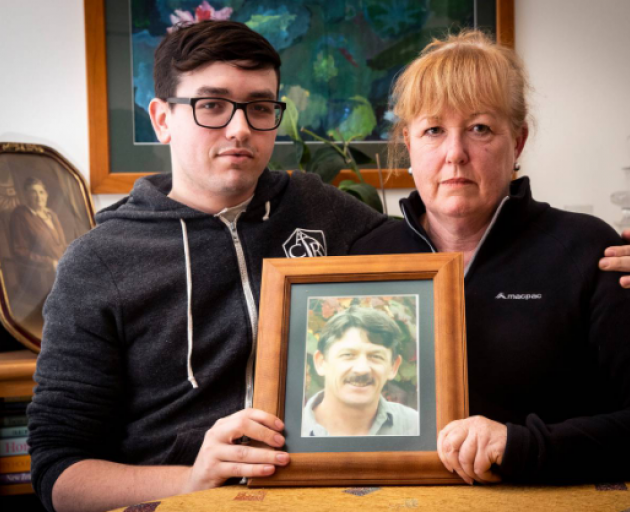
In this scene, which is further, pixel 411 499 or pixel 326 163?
pixel 326 163

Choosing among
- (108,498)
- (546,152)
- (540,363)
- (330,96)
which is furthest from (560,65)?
(108,498)

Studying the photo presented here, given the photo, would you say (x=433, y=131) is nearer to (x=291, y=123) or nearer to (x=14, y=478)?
(x=291, y=123)

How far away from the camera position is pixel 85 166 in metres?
2.44

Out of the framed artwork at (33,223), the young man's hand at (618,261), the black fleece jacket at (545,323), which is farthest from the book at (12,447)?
the young man's hand at (618,261)

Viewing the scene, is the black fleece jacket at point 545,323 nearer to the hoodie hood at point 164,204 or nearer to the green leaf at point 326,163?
the hoodie hood at point 164,204

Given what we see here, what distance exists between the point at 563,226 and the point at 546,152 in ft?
4.39

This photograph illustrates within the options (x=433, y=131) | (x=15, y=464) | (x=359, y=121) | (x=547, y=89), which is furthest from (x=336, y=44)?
(x=15, y=464)

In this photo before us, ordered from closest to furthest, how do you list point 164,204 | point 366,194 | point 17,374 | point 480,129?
point 480,129 < point 164,204 < point 17,374 < point 366,194

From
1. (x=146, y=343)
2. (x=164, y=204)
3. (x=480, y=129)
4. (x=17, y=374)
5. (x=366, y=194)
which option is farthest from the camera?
(x=366, y=194)

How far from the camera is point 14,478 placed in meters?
2.06

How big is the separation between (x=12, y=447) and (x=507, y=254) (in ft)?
5.33

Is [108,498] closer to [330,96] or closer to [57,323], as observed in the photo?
[57,323]

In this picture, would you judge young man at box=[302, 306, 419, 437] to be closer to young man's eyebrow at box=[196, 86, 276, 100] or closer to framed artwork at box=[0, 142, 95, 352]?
young man's eyebrow at box=[196, 86, 276, 100]

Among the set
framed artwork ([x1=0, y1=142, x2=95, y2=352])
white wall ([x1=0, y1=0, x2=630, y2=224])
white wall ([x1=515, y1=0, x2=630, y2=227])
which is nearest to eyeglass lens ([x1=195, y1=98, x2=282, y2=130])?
framed artwork ([x1=0, y1=142, x2=95, y2=352])
